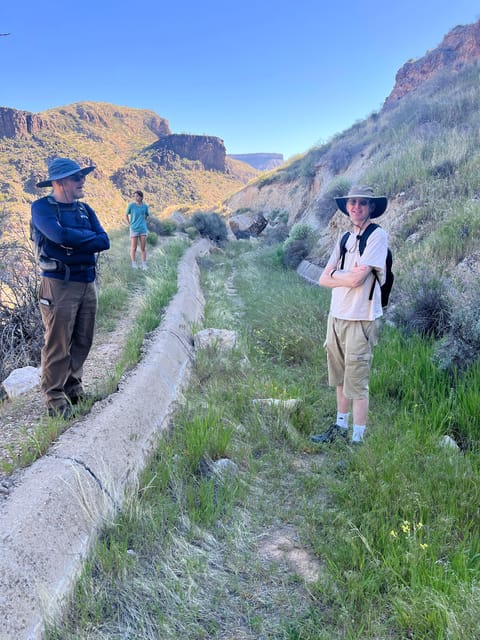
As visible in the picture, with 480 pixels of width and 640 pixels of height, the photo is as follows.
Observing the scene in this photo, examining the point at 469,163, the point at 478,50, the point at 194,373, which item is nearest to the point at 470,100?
the point at 469,163

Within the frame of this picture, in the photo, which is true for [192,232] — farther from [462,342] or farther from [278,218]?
[462,342]

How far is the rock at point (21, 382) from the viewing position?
4.25m

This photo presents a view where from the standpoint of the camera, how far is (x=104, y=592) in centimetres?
219

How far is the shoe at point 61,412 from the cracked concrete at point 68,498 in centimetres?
15

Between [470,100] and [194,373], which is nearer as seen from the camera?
[194,373]

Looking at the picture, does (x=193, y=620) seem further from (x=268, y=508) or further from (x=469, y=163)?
(x=469, y=163)

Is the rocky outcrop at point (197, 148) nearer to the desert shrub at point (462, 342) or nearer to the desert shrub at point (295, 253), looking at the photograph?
the desert shrub at point (295, 253)

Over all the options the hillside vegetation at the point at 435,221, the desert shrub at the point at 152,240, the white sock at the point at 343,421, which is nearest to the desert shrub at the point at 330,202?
the hillside vegetation at the point at 435,221

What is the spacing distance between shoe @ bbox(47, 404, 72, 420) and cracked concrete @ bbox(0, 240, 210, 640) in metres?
0.15

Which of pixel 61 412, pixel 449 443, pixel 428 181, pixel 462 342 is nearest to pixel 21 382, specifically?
pixel 61 412

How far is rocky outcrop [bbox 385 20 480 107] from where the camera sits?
34.0m

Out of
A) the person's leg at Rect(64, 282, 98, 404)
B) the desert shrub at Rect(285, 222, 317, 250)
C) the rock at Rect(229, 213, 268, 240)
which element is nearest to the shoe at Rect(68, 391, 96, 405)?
the person's leg at Rect(64, 282, 98, 404)

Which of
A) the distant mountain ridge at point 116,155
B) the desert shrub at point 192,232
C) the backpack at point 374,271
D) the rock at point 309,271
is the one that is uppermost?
the distant mountain ridge at point 116,155

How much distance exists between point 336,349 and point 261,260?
12.7m
